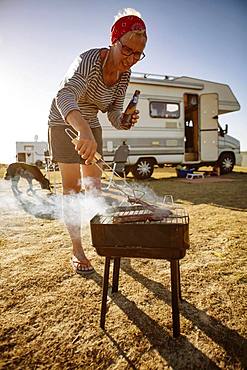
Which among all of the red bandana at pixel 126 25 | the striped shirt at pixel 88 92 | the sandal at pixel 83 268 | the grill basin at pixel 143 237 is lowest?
the sandal at pixel 83 268

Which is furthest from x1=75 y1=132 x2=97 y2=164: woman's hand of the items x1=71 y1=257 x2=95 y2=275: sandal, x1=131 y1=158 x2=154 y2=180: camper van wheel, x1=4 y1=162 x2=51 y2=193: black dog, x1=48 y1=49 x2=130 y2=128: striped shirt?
x1=131 y1=158 x2=154 y2=180: camper van wheel

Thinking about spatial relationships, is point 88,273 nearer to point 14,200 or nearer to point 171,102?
point 14,200

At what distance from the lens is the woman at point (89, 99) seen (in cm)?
135

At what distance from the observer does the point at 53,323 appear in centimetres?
138

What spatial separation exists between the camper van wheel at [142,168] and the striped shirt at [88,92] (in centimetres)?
616

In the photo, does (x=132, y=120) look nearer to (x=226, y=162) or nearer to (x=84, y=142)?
(x=84, y=142)

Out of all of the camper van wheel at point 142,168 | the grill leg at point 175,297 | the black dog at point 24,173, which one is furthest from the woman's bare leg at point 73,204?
the camper van wheel at point 142,168

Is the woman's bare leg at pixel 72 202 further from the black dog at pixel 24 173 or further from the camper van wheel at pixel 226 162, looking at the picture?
the camper van wheel at pixel 226 162

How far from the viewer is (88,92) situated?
1.78m

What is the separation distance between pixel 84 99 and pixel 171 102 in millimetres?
7176

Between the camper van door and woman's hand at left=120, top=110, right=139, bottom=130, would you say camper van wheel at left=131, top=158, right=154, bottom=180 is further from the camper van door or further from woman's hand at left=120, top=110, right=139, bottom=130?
woman's hand at left=120, top=110, right=139, bottom=130

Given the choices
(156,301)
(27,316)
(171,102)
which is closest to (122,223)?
(156,301)

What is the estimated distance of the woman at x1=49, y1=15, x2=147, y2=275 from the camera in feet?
4.43

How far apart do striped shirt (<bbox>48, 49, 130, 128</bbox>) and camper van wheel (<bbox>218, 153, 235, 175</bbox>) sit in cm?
852
